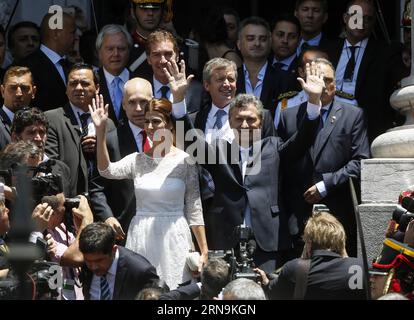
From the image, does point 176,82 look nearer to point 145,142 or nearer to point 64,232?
point 145,142

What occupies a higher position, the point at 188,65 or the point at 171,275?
the point at 188,65

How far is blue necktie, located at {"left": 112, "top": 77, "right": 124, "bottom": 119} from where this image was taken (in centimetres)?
1156

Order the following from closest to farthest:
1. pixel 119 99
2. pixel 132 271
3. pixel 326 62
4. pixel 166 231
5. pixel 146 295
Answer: pixel 146 295
pixel 132 271
pixel 166 231
pixel 326 62
pixel 119 99

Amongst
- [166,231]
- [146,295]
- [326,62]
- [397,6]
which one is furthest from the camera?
[397,6]

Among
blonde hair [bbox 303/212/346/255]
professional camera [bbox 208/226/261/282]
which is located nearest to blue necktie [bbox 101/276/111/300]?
professional camera [bbox 208/226/261/282]

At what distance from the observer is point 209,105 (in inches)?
437

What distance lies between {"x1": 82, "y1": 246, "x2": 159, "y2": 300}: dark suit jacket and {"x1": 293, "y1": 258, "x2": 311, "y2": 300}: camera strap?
0.96 meters

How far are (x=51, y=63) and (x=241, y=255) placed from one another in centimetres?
329

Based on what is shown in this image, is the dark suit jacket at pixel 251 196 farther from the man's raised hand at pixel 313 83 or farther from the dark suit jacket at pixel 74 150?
the dark suit jacket at pixel 74 150

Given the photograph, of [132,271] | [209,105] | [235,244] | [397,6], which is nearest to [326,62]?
[209,105]

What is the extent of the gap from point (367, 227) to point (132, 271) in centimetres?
185

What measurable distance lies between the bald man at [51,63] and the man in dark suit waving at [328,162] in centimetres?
212

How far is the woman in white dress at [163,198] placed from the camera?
990 centimetres

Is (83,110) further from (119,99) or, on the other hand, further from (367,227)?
(367,227)
